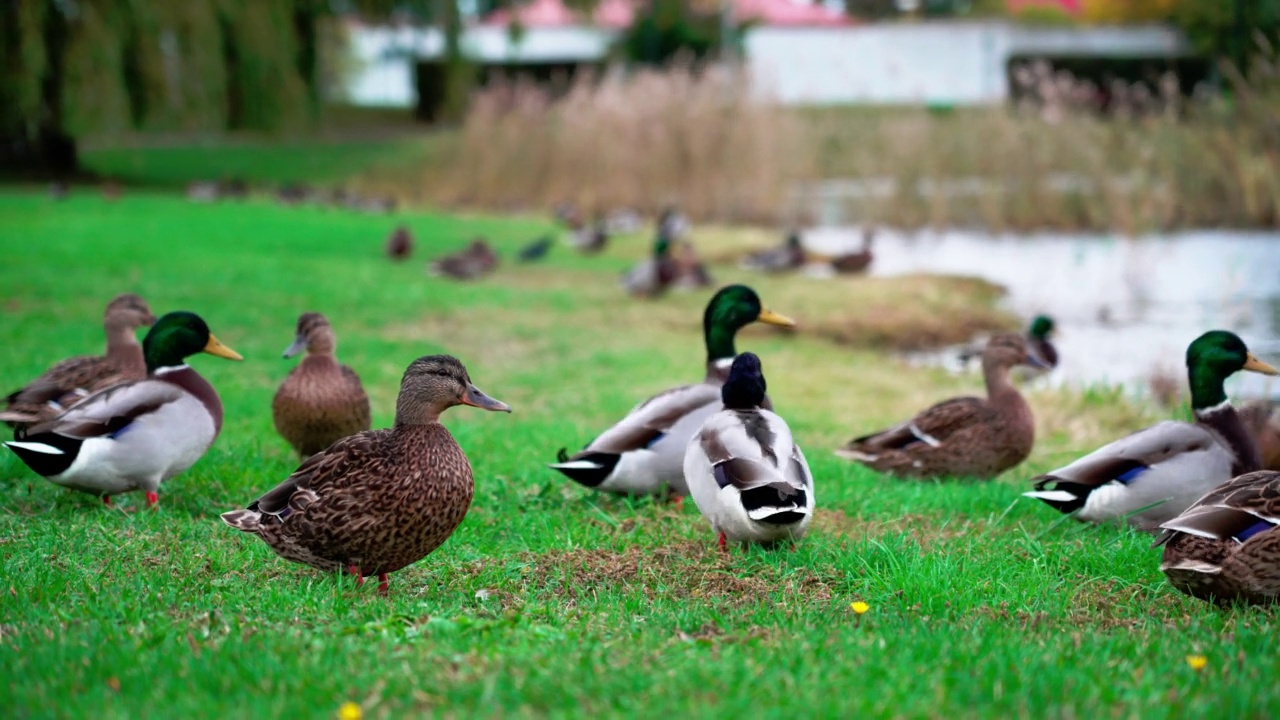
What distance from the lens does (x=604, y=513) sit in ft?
Answer: 17.4

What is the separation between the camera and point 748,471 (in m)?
4.36

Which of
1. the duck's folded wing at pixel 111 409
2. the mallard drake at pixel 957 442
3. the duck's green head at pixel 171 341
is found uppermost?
the duck's green head at pixel 171 341

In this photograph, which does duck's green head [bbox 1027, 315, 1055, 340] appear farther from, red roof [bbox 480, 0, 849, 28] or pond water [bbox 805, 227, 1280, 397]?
red roof [bbox 480, 0, 849, 28]

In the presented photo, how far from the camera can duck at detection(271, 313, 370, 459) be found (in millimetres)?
5855

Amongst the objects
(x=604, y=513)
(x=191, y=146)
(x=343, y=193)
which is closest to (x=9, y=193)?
(x=343, y=193)

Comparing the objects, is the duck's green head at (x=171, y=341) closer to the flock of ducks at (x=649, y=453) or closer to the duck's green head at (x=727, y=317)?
the flock of ducks at (x=649, y=453)

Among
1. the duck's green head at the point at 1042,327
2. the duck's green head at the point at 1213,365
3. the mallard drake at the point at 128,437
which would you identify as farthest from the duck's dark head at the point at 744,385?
the duck's green head at the point at 1042,327

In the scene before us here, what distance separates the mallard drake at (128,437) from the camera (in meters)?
4.86

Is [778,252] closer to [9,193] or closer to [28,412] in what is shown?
[28,412]

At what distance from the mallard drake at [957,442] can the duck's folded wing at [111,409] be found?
300 cm

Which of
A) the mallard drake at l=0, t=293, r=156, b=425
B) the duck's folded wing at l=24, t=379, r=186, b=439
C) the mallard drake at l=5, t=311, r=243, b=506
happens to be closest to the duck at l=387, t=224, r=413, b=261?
the mallard drake at l=0, t=293, r=156, b=425

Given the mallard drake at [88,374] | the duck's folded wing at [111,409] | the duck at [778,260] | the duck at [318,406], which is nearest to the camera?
the duck's folded wing at [111,409]

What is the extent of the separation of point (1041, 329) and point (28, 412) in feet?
22.8

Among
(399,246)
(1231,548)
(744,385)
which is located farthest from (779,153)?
(1231,548)
